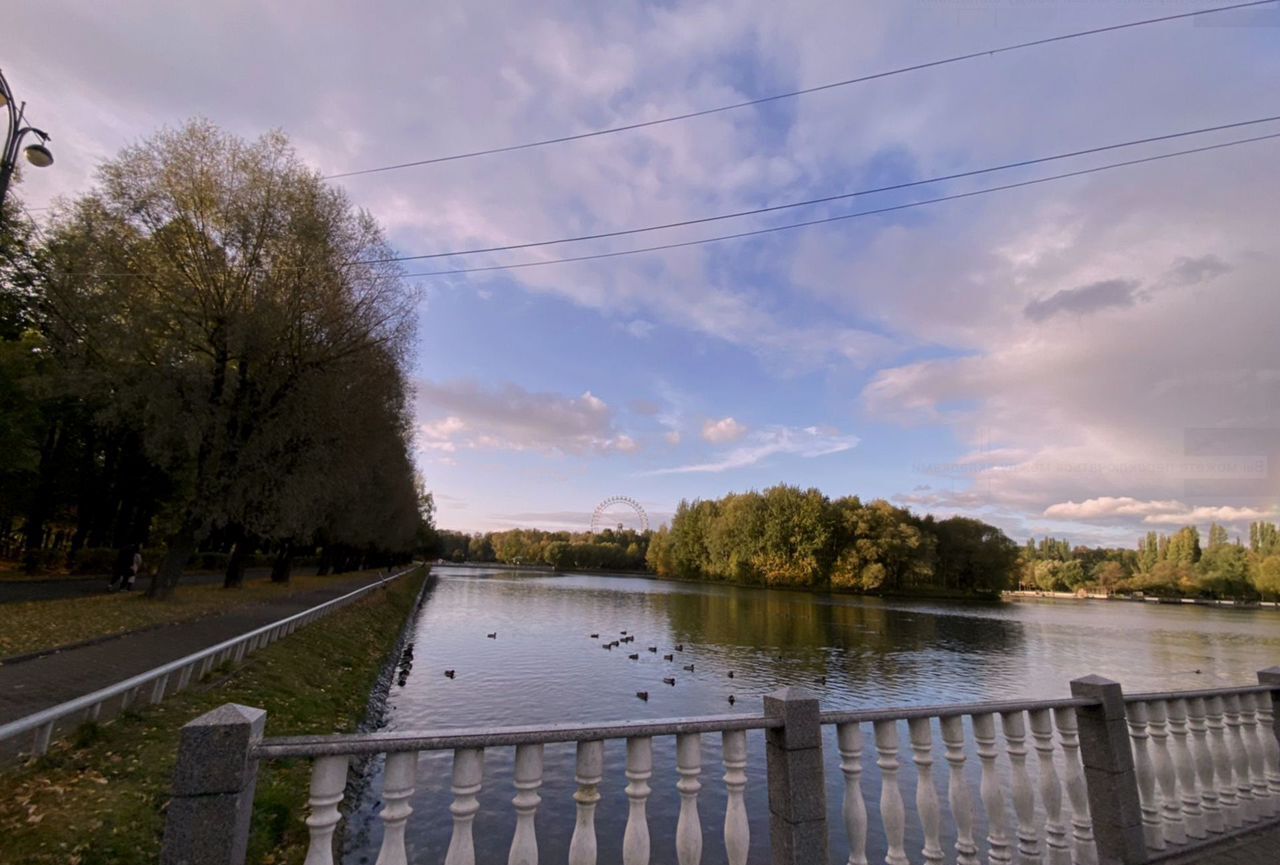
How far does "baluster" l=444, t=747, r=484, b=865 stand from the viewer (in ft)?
10.0

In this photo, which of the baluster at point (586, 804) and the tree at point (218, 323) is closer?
the baluster at point (586, 804)

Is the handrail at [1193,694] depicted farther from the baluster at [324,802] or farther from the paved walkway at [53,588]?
the paved walkway at [53,588]

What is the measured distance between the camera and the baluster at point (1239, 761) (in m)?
5.54

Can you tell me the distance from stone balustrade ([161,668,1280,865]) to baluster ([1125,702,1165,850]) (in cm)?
1

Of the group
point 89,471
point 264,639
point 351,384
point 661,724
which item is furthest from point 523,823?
point 89,471

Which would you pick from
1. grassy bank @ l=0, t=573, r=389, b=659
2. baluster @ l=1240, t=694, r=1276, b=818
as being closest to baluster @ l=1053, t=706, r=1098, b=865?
baluster @ l=1240, t=694, r=1276, b=818

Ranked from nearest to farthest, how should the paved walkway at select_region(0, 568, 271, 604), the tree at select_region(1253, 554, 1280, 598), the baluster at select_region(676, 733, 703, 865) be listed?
the baluster at select_region(676, 733, 703, 865) < the paved walkway at select_region(0, 568, 271, 604) < the tree at select_region(1253, 554, 1280, 598)

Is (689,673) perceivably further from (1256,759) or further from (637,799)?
(637,799)

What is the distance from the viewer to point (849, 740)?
13.1 feet

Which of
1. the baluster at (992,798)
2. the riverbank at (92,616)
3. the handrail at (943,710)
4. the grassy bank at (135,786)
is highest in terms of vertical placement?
the handrail at (943,710)

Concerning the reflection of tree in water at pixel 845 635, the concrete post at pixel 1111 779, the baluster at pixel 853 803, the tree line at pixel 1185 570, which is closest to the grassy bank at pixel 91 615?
the baluster at pixel 853 803

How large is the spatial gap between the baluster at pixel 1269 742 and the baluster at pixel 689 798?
236 inches

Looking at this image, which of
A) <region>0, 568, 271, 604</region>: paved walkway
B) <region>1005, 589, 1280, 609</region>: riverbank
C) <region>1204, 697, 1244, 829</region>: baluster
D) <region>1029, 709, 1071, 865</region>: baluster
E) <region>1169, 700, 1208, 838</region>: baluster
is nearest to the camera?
<region>1029, 709, 1071, 865</region>: baluster

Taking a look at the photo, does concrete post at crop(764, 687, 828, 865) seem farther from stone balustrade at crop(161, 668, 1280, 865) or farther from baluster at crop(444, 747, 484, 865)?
baluster at crop(444, 747, 484, 865)
